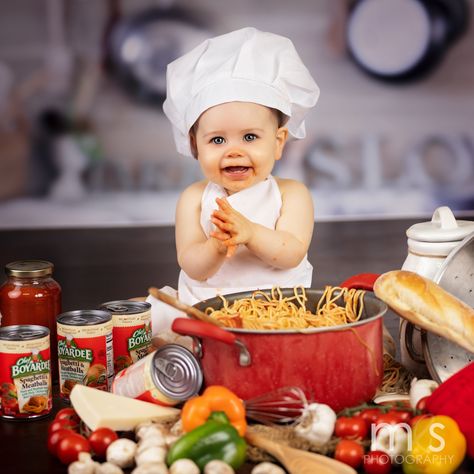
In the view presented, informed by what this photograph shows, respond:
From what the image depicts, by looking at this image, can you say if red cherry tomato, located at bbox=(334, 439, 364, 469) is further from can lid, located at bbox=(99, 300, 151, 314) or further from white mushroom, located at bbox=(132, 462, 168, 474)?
can lid, located at bbox=(99, 300, 151, 314)

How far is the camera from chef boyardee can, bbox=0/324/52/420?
1.65 meters

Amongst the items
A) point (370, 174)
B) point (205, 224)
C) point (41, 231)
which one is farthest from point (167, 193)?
point (205, 224)

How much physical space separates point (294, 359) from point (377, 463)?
22cm

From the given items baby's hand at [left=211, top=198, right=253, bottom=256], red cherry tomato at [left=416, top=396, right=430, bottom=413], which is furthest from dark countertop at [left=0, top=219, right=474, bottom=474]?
red cherry tomato at [left=416, top=396, right=430, bottom=413]

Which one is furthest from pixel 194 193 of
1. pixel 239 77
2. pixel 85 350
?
pixel 85 350

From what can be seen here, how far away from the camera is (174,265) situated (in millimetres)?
3594

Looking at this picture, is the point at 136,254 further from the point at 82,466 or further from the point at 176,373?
the point at 82,466

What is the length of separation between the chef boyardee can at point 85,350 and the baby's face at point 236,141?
42 centimetres

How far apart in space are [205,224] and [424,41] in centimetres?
352

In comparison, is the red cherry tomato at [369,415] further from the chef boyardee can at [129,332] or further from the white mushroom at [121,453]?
the chef boyardee can at [129,332]

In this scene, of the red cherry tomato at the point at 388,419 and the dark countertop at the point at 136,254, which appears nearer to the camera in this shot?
the red cherry tomato at the point at 388,419

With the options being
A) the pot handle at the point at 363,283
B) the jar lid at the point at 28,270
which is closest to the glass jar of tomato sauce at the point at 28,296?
the jar lid at the point at 28,270

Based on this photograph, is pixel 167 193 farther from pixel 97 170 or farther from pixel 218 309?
pixel 218 309

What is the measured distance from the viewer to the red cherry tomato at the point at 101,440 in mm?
1482
